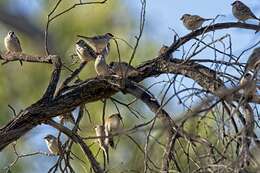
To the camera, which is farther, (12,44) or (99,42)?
(12,44)

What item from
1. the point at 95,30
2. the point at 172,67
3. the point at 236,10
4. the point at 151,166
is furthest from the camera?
the point at 95,30

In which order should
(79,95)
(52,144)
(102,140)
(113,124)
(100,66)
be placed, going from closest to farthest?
(79,95), (102,140), (113,124), (100,66), (52,144)

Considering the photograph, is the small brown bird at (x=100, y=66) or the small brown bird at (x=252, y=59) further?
the small brown bird at (x=100, y=66)

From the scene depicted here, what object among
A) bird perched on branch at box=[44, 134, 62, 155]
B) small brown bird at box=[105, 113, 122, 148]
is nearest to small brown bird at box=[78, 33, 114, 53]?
bird perched on branch at box=[44, 134, 62, 155]

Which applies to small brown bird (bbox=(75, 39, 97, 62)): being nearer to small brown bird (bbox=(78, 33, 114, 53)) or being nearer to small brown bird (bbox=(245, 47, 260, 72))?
small brown bird (bbox=(78, 33, 114, 53))

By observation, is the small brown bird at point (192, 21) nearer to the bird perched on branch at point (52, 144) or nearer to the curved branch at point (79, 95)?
the bird perched on branch at point (52, 144)

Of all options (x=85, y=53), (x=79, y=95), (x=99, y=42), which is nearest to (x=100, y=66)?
(x=85, y=53)

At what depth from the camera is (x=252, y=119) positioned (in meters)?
3.25

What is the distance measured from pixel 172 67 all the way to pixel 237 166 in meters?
1.31

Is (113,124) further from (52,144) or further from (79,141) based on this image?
(52,144)

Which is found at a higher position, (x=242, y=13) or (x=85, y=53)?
(x=242, y=13)

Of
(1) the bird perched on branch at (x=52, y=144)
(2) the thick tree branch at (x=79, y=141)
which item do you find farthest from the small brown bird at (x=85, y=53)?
(2) the thick tree branch at (x=79, y=141)

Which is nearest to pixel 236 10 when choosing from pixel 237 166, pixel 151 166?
pixel 151 166

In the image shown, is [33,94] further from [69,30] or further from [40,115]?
[40,115]
